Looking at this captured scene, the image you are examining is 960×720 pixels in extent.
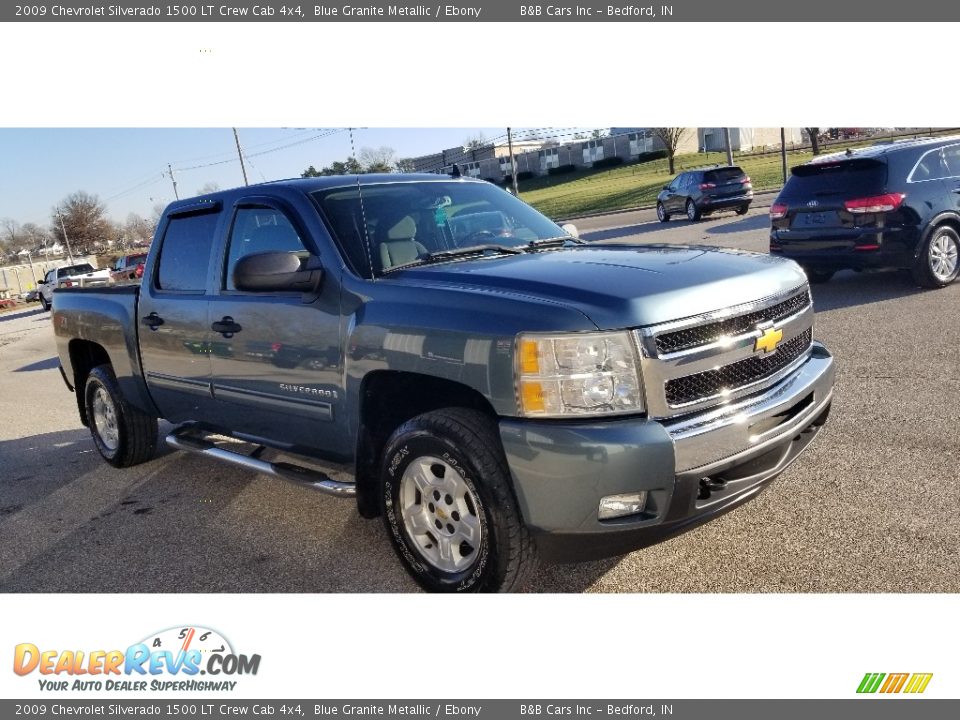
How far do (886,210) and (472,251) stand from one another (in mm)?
6844

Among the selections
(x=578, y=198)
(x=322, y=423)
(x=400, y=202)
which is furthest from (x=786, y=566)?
(x=578, y=198)

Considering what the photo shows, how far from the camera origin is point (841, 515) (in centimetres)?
398

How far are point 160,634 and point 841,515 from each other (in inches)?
126

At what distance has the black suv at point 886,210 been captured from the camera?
920 cm

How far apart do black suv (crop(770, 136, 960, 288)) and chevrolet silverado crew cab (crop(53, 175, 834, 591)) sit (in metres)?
5.94

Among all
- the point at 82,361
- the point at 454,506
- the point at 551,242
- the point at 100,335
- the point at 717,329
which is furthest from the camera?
the point at 82,361

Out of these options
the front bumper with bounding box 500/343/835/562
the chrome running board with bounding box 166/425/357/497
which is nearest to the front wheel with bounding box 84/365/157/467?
the chrome running board with bounding box 166/425/357/497

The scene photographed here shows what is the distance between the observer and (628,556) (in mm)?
3879

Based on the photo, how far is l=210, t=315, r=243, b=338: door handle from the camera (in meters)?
4.57

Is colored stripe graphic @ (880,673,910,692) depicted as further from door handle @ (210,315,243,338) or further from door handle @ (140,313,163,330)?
door handle @ (140,313,163,330)

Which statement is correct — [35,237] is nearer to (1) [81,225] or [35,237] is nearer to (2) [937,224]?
(1) [81,225]

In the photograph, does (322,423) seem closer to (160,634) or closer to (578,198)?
(160,634)

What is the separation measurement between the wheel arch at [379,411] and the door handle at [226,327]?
3.75ft

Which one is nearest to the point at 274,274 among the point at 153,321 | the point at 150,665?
Answer: the point at 150,665
